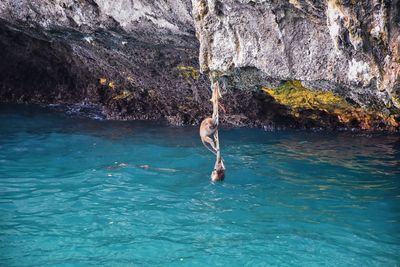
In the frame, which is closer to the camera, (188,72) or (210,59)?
(210,59)

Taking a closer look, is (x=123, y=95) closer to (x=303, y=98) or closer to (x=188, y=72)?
(x=188, y=72)

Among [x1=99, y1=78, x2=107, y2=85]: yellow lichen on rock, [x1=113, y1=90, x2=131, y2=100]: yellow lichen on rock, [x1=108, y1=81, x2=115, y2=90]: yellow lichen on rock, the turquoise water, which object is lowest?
the turquoise water

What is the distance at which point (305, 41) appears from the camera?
681cm

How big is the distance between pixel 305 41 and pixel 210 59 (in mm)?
1356

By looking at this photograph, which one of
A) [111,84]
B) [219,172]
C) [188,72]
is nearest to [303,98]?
[188,72]

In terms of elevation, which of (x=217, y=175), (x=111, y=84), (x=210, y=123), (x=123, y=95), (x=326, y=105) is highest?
(x=111, y=84)

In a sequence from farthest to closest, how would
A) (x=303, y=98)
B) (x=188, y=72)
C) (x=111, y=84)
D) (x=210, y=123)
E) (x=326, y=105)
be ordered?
(x=111, y=84) → (x=188, y=72) → (x=326, y=105) → (x=303, y=98) → (x=210, y=123)

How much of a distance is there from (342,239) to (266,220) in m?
0.97

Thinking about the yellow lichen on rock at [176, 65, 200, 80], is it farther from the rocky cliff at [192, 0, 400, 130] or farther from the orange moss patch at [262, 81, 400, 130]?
the rocky cliff at [192, 0, 400, 130]

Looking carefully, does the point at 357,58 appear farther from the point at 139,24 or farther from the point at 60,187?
the point at 60,187

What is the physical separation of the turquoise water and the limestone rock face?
1.57 m

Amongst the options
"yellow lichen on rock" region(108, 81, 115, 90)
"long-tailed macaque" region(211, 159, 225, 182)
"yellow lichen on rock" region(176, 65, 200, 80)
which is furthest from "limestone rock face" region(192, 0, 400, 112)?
"yellow lichen on rock" region(108, 81, 115, 90)

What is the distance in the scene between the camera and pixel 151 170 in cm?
822

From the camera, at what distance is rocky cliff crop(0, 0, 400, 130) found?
19.0 feet
